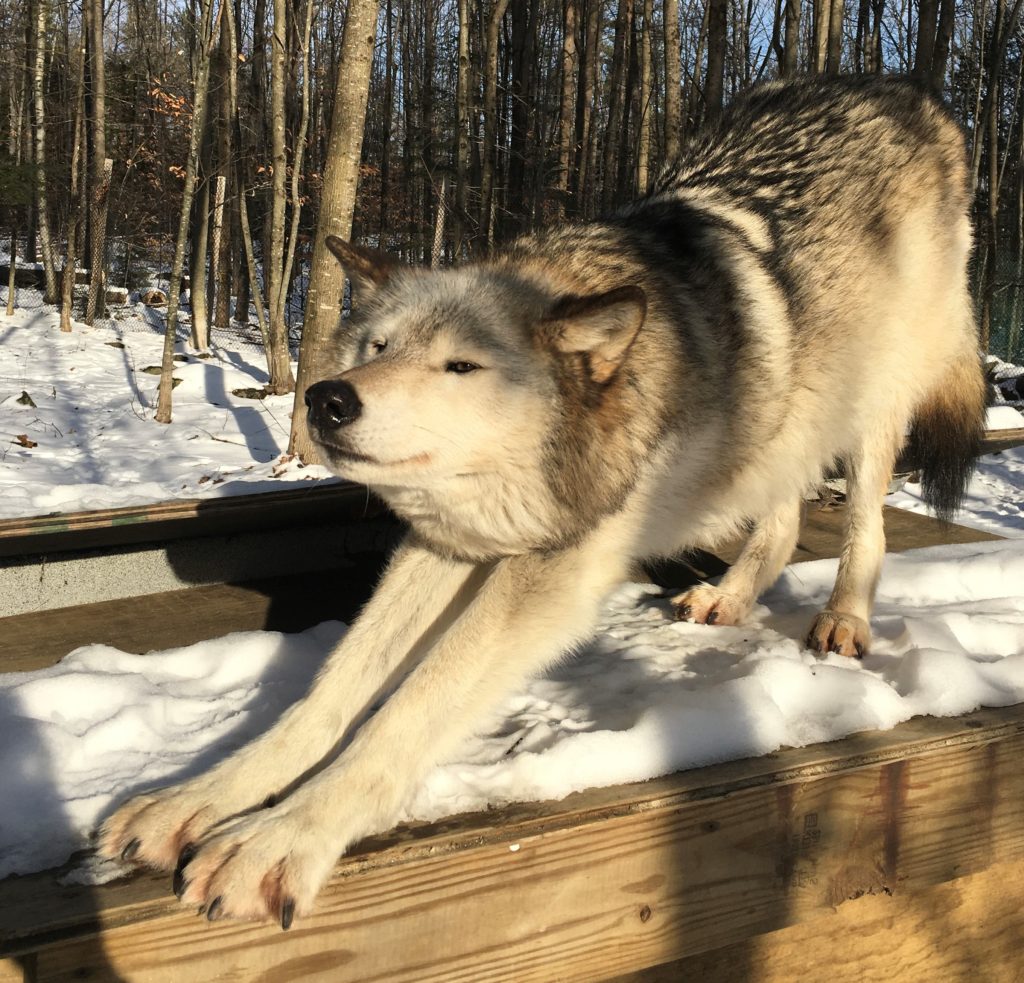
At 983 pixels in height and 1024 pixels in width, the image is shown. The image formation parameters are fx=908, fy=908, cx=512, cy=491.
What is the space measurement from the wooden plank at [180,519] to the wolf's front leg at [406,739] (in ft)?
3.95

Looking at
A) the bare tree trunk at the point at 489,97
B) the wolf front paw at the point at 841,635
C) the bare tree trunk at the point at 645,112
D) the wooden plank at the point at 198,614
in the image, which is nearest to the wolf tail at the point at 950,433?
the wooden plank at the point at 198,614

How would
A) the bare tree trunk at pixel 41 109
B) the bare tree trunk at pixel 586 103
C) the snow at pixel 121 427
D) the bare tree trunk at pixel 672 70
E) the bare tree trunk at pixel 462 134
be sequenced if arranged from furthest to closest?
1. the bare tree trunk at pixel 586 103
2. the bare tree trunk at pixel 41 109
3. the bare tree trunk at pixel 462 134
4. the bare tree trunk at pixel 672 70
5. the snow at pixel 121 427

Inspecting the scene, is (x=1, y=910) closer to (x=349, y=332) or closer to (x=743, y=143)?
(x=349, y=332)

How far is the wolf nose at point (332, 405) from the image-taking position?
175 cm

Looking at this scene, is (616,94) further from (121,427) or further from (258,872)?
(258,872)

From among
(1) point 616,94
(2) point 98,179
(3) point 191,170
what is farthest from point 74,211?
(1) point 616,94

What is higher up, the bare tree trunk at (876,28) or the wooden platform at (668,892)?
the bare tree trunk at (876,28)

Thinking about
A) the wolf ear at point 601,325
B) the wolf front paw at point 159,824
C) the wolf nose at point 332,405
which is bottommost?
the wolf front paw at point 159,824

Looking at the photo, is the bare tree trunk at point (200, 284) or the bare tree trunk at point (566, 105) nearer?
the bare tree trunk at point (200, 284)

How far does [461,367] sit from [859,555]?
1.70 meters

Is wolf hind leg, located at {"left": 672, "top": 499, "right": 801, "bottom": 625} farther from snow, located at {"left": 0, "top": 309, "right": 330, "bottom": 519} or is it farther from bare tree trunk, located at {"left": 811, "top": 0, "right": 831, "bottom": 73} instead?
bare tree trunk, located at {"left": 811, "top": 0, "right": 831, "bottom": 73}

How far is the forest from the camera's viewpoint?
394 inches

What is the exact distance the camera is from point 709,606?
2.93 m

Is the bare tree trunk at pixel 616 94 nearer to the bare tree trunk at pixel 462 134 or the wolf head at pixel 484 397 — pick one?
the bare tree trunk at pixel 462 134
